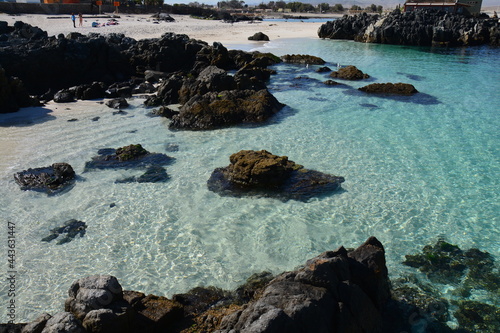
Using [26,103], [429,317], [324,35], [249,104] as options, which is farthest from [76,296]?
[324,35]

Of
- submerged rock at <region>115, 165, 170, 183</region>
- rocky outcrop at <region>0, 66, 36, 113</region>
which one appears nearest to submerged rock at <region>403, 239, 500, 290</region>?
submerged rock at <region>115, 165, 170, 183</region>

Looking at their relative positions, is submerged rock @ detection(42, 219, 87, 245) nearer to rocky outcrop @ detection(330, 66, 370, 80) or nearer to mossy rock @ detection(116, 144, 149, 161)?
mossy rock @ detection(116, 144, 149, 161)

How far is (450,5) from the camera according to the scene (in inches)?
2630

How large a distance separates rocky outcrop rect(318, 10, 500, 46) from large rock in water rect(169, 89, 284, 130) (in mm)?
44189

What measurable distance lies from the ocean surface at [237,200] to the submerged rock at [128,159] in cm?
43

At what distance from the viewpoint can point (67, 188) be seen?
12.0m

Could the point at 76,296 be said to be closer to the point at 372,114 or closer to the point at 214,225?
the point at 214,225

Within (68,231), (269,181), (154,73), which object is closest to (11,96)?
(154,73)

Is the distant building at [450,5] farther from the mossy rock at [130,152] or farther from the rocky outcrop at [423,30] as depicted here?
the mossy rock at [130,152]

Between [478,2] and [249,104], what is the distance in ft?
243

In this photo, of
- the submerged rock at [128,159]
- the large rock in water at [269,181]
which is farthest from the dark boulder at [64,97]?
the large rock in water at [269,181]

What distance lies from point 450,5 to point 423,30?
18.2 metres

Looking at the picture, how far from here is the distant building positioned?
67000 mm

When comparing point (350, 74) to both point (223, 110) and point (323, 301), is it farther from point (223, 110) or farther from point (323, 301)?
point (323, 301)
